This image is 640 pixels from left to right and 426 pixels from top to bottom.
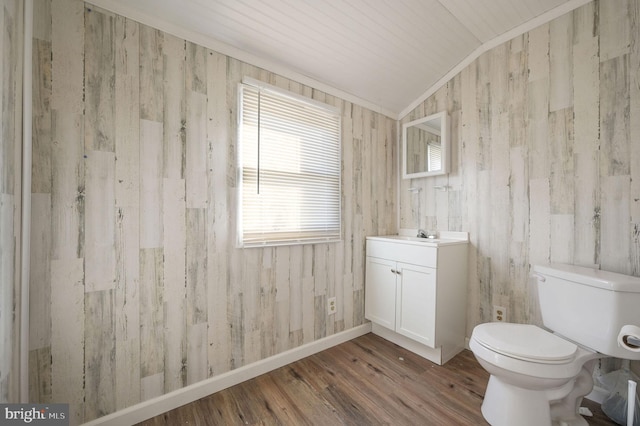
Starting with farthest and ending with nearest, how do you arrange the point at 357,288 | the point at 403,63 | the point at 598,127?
1. the point at 357,288
2. the point at 403,63
3. the point at 598,127

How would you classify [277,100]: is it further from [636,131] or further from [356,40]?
[636,131]

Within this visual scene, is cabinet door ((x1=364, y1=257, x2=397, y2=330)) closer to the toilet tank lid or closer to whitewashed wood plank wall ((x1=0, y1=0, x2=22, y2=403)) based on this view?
the toilet tank lid

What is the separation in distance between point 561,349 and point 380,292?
1209 millimetres

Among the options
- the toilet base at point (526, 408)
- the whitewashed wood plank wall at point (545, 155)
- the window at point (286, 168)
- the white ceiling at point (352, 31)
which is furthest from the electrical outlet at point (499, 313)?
the white ceiling at point (352, 31)

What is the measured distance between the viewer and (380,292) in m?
2.29

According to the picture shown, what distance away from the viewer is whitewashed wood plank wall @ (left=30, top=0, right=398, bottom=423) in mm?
1220

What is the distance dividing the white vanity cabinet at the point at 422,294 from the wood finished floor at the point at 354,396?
0.18m

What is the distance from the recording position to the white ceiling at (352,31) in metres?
1.48

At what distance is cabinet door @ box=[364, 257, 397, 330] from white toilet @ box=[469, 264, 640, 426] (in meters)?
0.77

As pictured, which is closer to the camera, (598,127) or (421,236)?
(598,127)

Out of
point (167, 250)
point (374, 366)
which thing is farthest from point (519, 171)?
point (167, 250)

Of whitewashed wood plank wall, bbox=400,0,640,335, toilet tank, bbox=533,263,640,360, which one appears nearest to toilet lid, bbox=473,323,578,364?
toilet tank, bbox=533,263,640,360

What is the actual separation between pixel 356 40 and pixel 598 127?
1.63 m

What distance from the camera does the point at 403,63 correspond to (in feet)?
6.99
